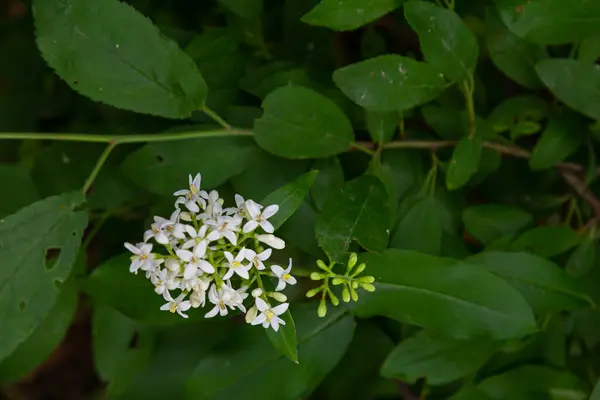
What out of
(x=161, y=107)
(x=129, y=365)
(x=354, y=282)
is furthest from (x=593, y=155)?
(x=129, y=365)

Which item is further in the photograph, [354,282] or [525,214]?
[525,214]

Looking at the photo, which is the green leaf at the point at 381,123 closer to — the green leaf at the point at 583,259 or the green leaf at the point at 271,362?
the green leaf at the point at 271,362

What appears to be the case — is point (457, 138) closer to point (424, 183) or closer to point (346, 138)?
point (424, 183)

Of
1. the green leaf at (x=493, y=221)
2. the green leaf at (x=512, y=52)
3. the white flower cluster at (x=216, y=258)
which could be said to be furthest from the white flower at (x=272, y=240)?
the green leaf at (x=512, y=52)

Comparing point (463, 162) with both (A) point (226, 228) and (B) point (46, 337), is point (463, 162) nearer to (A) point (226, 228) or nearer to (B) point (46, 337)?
(A) point (226, 228)

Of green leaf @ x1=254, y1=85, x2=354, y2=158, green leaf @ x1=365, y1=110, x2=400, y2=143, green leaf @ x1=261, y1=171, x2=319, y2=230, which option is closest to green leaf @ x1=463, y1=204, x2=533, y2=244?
green leaf @ x1=365, y1=110, x2=400, y2=143
